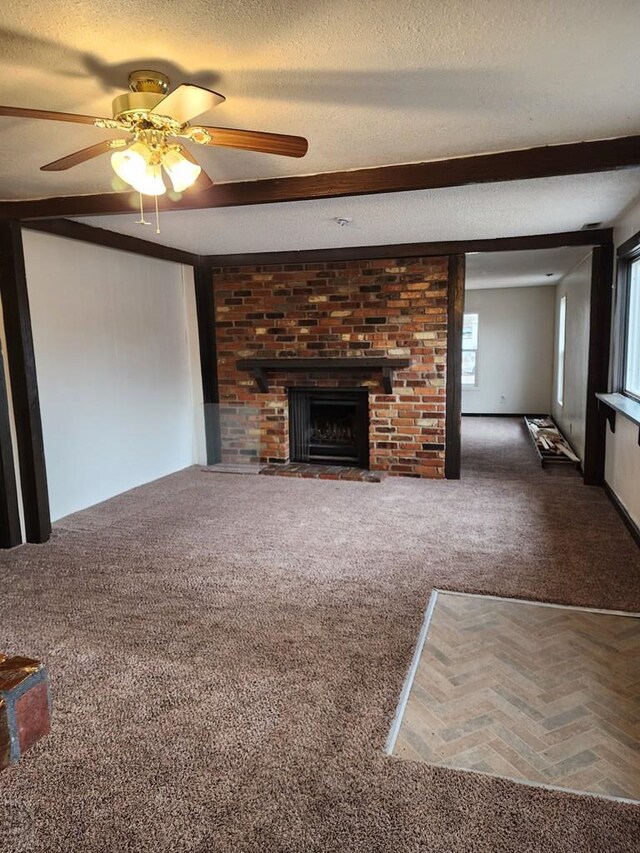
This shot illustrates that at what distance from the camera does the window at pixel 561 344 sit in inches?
285

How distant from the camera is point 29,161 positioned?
2.58 m

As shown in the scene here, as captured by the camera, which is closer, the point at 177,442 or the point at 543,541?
the point at 543,541

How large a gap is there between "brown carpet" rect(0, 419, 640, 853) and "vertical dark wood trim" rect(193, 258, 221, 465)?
1399mm

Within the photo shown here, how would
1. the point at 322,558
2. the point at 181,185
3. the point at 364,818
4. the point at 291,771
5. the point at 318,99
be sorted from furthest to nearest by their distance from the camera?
the point at 322,558 → the point at 181,185 → the point at 318,99 → the point at 291,771 → the point at 364,818

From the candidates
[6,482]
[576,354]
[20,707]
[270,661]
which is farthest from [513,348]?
[20,707]

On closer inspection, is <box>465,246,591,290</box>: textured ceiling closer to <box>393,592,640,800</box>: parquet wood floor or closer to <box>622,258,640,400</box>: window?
<box>622,258,640,400</box>: window

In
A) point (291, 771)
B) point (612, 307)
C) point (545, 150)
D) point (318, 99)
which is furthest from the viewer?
point (612, 307)

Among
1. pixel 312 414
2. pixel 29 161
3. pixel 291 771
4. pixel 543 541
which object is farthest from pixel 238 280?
pixel 291 771

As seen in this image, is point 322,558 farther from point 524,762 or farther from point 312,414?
point 312,414

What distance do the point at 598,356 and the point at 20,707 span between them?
4.87 m

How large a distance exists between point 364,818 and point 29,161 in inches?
117

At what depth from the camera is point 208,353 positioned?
18.7 feet

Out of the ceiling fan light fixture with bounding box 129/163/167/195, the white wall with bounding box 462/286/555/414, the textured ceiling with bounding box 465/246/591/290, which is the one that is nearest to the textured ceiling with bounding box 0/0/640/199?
the ceiling fan light fixture with bounding box 129/163/167/195

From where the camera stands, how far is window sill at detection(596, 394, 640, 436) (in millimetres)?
3248
